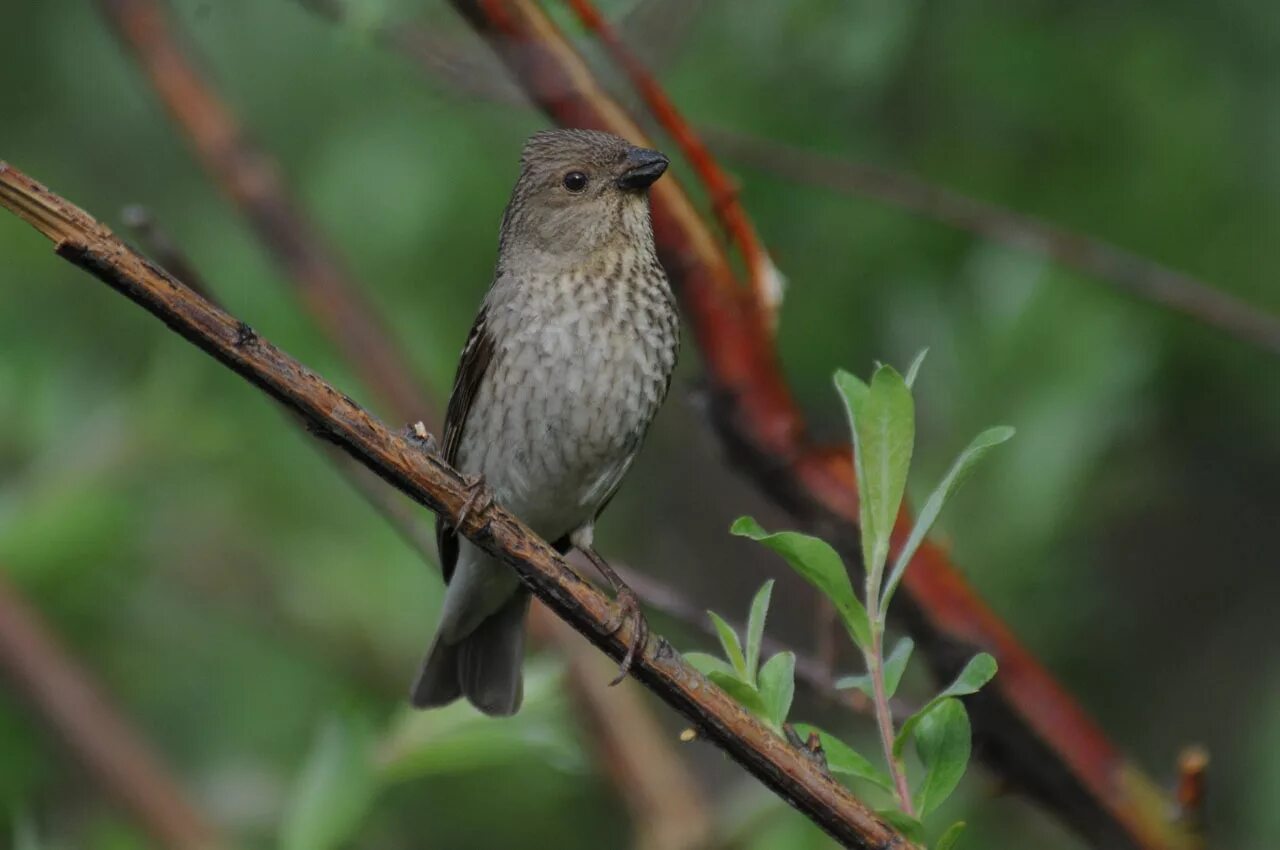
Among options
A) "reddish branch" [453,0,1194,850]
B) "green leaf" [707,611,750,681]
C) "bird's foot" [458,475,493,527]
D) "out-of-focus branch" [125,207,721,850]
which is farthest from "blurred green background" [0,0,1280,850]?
"green leaf" [707,611,750,681]

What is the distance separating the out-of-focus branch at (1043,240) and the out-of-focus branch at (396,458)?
175 centimetres

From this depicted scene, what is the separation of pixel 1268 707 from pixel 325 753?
2.97 meters

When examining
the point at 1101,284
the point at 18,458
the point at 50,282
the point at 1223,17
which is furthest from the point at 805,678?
the point at 50,282

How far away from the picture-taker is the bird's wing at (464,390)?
4.46 metres

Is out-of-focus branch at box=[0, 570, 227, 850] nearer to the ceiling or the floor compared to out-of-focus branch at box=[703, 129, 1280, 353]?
nearer to the floor

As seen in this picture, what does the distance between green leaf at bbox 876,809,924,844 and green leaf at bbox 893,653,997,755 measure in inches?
3.0

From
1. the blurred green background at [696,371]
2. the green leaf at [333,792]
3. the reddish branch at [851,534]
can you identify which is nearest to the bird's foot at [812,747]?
the reddish branch at [851,534]

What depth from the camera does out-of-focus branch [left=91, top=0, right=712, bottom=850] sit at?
4801 millimetres

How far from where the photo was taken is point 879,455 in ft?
8.57

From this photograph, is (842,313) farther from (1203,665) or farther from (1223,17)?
(1203,665)

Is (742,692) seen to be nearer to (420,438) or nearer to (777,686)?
(777,686)

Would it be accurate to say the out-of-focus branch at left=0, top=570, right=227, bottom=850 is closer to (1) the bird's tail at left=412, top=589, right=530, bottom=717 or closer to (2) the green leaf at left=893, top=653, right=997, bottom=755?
(1) the bird's tail at left=412, top=589, right=530, bottom=717

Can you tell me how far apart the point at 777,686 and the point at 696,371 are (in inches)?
74.2

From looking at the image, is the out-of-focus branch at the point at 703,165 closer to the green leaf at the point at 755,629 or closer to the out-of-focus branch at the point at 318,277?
the green leaf at the point at 755,629
